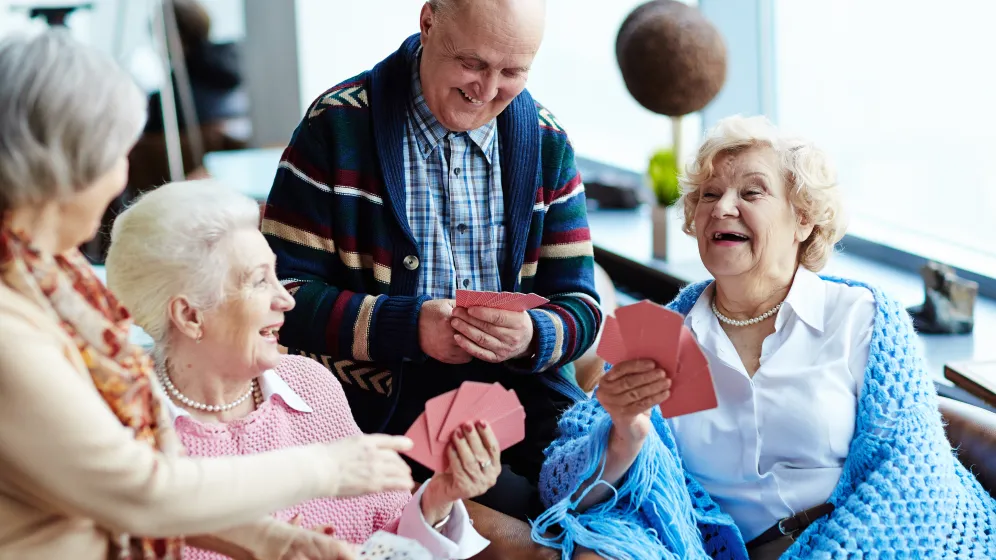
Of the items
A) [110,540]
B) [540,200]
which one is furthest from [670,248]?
[110,540]

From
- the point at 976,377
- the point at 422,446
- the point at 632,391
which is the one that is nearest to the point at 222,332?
the point at 422,446

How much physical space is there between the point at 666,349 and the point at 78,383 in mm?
965

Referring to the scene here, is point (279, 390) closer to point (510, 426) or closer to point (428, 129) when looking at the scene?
point (510, 426)

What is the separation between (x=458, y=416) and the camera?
1773mm

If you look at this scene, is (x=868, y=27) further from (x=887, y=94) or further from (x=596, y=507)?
Result: (x=596, y=507)

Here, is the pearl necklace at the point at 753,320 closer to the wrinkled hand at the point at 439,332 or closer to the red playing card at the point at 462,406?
the wrinkled hand at the point at 439,332

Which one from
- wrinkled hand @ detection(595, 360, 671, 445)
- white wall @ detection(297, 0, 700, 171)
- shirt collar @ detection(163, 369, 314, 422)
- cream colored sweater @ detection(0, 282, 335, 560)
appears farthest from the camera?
white wall @ detection(297, 0, 700, 171)

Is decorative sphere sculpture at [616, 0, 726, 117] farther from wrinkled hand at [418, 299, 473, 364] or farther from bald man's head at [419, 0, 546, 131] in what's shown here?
wrinkled hand at [418, 299, 473, 364]

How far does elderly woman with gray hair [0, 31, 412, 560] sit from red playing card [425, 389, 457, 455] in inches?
13.5

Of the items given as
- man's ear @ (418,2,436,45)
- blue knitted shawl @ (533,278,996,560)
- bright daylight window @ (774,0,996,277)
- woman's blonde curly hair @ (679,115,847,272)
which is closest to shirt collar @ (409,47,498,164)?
man's ear @ (418,2,436,45)

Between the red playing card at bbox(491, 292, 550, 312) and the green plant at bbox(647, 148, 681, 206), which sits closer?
the red playing card at bbox(491, 292, 550, 312)

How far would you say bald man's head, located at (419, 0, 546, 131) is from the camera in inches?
87.5

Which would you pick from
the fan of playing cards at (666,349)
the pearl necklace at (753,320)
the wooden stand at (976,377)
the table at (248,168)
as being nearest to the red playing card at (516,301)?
the fan of playing cards at (666,349)

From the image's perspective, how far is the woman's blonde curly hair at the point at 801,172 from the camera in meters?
2.25
